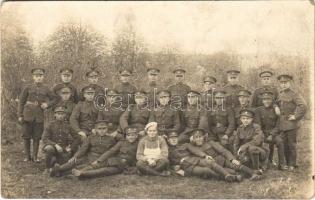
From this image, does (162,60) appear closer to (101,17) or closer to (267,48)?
(101,17)

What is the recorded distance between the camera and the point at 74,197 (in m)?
5.43

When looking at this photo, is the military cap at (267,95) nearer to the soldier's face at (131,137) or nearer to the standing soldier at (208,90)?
the standing soldier at (208,90)

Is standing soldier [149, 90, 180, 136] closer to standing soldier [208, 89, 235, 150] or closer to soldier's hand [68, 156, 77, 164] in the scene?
standing soldier [208, 89, 235, 150]

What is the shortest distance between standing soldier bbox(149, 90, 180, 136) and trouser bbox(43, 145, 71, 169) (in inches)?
46.7

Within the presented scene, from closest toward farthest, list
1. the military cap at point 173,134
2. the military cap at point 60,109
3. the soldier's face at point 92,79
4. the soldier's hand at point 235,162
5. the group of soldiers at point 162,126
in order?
the soldier's hand at point 235,162 < the group of soldiers at point 162,126 < the military cap at point 173,134 < the military cap at point 60,109 < the soldier's face at point 92,79

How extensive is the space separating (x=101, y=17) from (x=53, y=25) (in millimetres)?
642

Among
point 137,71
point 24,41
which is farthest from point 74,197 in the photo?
point 24,41

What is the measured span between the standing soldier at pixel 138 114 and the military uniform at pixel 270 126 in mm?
1435

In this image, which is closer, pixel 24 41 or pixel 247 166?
pixel 247 166

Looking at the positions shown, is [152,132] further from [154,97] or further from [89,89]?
[89,89]

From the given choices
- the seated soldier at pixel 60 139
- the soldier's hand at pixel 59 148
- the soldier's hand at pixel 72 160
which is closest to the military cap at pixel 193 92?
the seated soldier at pixel 60 139

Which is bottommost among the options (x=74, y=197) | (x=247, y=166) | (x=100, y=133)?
(x=74, y=197)

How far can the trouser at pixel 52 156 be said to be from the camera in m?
5.45

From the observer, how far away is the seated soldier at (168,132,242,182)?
5.36 meters
